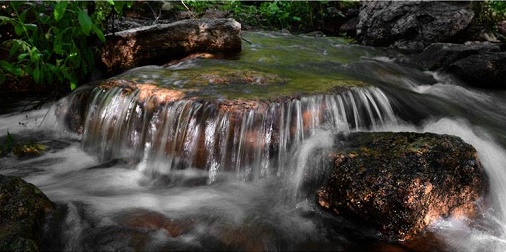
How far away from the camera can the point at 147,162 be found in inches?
159

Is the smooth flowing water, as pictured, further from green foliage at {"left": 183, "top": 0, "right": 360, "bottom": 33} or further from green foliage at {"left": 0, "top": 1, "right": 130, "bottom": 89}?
green foliage at {"left": 183, "top": 0, "right": 360, "bottom": 33}

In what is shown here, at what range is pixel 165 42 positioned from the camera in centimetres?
584

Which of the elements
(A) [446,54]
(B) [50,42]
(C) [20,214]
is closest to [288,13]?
(A) [446,54]

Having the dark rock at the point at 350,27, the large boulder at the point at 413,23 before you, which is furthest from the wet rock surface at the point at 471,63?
the dark rock at the point at 350,27

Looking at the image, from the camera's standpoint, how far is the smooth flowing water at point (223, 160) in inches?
108

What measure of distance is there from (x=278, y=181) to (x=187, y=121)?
116 cm

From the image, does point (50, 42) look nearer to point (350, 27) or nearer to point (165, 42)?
point (165, 42)

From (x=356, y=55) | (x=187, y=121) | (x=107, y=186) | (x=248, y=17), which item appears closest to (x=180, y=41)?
(x=187, y=121)

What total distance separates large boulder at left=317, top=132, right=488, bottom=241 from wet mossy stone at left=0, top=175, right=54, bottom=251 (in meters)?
2.10

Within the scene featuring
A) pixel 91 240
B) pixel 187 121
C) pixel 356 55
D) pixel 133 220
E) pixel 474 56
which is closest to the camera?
pixel 91 240

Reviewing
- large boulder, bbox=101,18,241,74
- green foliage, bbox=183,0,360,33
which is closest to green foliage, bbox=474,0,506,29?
green foliage, bbox=183,0,360,33

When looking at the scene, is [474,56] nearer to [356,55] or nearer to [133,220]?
[356,55]

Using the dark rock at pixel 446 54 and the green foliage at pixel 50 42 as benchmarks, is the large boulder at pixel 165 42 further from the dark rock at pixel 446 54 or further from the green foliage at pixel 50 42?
the dark rock at pixel 446 54

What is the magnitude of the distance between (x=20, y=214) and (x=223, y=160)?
1.80 metres
